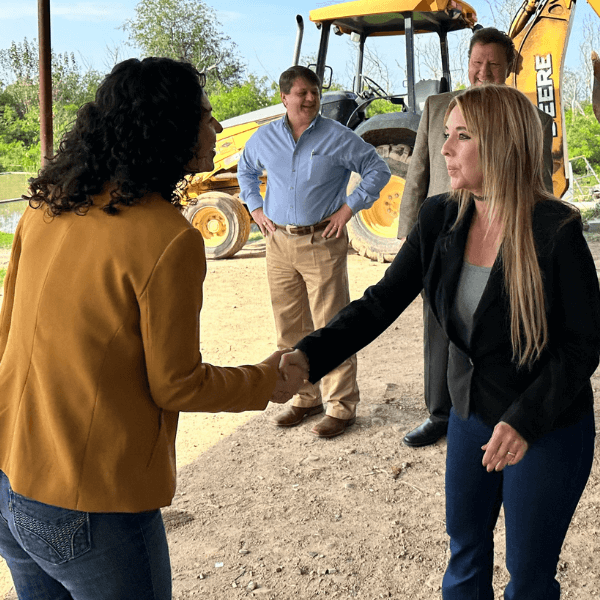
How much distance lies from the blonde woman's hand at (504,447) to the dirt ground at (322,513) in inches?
47.0

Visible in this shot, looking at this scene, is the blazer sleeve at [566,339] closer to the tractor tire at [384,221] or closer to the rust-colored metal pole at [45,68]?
the rust-colored metal pole at [45,68]

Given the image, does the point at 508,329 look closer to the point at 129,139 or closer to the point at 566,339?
the point at 566,339

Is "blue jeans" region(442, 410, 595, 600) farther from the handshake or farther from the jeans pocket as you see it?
the jeans pocket

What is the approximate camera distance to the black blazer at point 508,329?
1653mm

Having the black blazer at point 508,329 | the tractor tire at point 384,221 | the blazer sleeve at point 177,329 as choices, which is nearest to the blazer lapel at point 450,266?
the black blazer at point 508,329

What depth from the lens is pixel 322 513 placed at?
3285 mm

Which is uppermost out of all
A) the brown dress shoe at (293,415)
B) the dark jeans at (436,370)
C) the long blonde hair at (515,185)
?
the long blonde hair at (515,185)

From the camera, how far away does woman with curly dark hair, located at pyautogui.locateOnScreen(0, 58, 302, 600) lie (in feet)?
4.40

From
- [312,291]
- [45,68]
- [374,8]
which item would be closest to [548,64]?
[374,8]

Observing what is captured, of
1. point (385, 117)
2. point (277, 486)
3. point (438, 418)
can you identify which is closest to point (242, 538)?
point (277, 486)

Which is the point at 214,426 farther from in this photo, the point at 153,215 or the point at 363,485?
the point at 153,215

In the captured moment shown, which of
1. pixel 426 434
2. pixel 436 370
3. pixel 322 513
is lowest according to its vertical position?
pixel 322 513

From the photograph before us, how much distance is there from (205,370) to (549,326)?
811mm

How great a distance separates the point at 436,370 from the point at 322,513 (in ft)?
3.39
